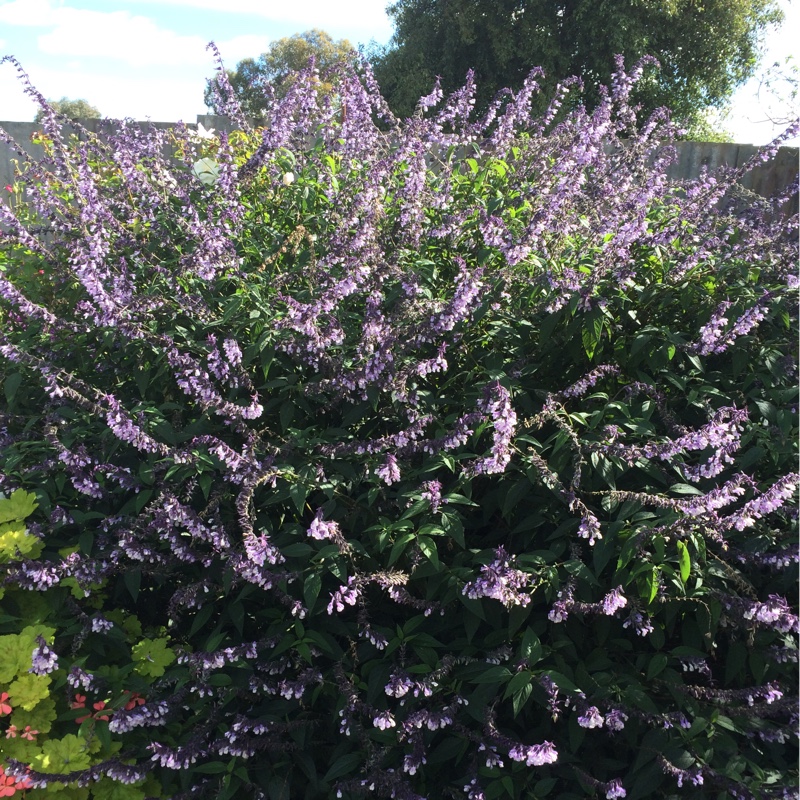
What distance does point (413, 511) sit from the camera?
2.51m

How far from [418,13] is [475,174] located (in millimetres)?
22068

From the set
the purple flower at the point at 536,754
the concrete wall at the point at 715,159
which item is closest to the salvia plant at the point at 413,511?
the purple flower at the point at 536,754

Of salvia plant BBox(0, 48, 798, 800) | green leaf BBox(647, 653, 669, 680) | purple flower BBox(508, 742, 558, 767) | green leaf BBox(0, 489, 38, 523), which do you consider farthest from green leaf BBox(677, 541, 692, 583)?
green leaf BBox(0, 489, 38, 523)

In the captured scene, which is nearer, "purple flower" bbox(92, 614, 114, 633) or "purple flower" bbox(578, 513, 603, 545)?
"purple flower" bbox(578, 513, 603, 545)

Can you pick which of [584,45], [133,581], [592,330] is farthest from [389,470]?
[584,45]

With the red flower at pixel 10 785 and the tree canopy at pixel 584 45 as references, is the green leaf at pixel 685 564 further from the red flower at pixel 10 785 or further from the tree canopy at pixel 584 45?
the tree canopy at pixel 584 45

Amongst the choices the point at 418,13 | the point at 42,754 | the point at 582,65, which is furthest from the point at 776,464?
the point at 418,13

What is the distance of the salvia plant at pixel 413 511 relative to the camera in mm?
2545

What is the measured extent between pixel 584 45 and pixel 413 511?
72.1ft

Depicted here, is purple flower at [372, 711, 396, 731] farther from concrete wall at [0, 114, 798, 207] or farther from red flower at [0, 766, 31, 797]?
concrete wall at [0, 114, 798, 207]

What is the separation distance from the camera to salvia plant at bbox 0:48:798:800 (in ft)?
8.35

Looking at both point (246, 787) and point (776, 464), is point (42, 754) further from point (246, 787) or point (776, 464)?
point (776, 464)

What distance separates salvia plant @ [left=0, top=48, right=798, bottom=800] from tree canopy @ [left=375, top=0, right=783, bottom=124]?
1930cm

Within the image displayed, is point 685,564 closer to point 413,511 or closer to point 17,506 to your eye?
point 413,511
